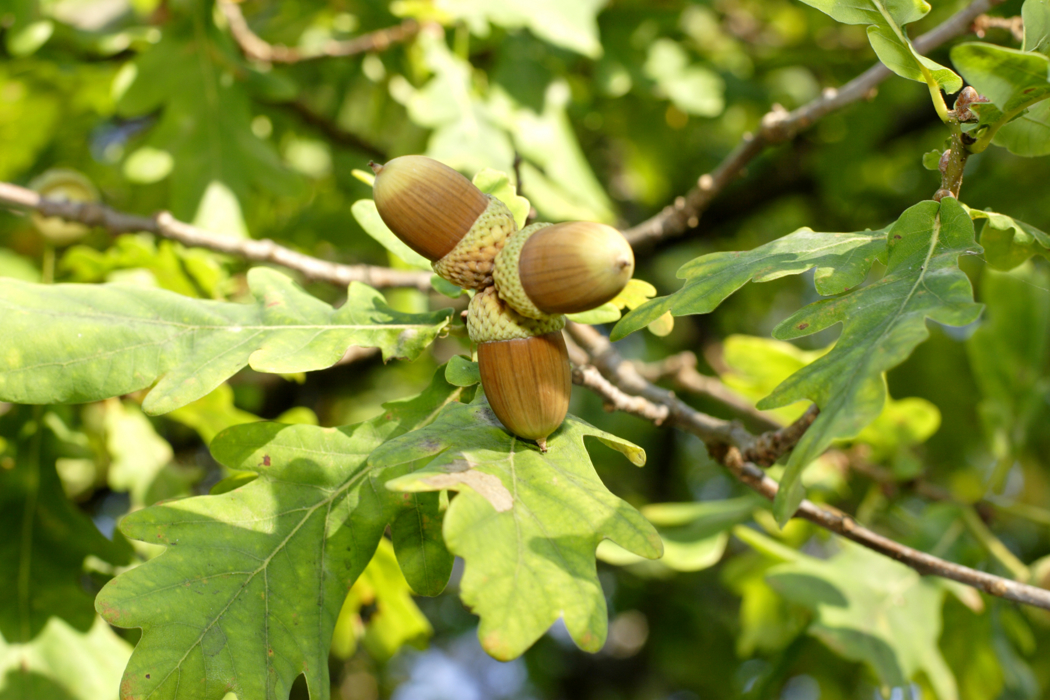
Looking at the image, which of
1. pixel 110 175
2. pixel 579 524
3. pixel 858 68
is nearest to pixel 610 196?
pixel 858 68

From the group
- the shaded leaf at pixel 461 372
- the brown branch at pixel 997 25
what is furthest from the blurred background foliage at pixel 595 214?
the brown branch at pixel 997 25

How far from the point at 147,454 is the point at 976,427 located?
129 inches

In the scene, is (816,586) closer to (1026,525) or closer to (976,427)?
(976,427)

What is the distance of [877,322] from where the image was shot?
2.84 ft

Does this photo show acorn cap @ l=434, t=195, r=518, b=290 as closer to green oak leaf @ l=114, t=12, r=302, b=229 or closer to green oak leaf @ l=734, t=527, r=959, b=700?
green oak leaf @ l=734, t=527, r=959, b=700

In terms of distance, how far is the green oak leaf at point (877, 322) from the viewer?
2.41 ft

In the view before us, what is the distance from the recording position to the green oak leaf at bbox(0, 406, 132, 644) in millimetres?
1449

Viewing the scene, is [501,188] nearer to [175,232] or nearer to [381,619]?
[175,232]

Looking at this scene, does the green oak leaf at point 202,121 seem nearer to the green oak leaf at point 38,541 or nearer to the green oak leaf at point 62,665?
the green oak leaf at point 38,541

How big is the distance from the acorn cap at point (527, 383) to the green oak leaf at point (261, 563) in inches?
6.4

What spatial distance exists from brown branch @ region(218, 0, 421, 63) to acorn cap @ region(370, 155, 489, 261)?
1.40 metres

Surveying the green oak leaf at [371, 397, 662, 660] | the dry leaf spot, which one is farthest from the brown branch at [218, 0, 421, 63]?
the dry leaf spot

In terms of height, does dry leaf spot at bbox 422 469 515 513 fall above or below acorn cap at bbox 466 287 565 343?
below

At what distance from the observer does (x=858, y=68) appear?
9.53 feet
